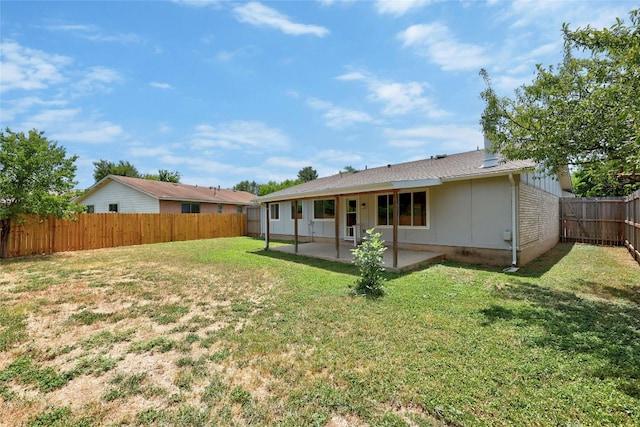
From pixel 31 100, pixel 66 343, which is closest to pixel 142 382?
pixel 66 343

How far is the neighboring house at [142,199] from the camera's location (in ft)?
60.4

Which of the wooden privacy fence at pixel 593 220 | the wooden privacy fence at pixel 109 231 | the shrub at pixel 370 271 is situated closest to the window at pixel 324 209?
the shrub at pixel 370 271

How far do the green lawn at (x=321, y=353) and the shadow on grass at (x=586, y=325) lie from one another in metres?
0.02

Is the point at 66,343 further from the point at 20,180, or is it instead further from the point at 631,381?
the point at 20,180

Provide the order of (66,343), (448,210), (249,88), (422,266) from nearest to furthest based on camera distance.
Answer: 1. (66,343)
2. (422,266)
3. (448,210)
4. (249,88)

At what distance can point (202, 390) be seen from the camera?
8.67 ft

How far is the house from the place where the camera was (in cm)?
797

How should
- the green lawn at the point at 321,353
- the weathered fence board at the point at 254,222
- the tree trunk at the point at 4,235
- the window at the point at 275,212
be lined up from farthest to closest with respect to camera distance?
the weathered fence board at the point at 254,222, the window at the point at 275,212, the tree trunk at the point at 4,235, the green lawn at the point at 321,353

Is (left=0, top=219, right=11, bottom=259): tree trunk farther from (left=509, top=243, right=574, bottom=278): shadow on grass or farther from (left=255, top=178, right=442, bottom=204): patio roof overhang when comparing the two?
(left=509, top=243, right=574, bottom=278): shadow on grass

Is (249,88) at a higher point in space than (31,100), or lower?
higher

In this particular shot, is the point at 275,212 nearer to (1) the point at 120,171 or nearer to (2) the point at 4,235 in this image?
(2) the point at 4,235

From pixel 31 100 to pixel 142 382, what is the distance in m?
14.8

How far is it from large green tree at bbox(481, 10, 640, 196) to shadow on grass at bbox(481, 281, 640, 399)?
229cm

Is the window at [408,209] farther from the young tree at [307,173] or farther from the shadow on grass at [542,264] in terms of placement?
the young tree at [307,173]
